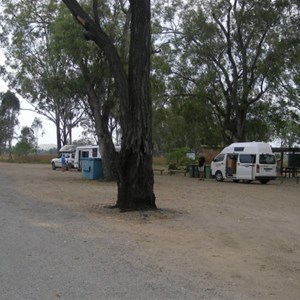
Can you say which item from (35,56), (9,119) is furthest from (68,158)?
(9,119)

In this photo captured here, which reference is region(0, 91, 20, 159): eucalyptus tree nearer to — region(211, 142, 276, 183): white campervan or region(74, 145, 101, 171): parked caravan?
region(74, 145, 101, 171): parked caravan

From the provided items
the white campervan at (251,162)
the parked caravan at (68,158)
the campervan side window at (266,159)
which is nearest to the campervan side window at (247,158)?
the white campervan at (251,162)

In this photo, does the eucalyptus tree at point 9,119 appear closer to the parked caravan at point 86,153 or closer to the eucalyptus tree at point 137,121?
the parked caravan at point 86,153

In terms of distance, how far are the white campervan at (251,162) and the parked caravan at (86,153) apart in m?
15.3

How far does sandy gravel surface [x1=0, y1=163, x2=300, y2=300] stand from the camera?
6.69m

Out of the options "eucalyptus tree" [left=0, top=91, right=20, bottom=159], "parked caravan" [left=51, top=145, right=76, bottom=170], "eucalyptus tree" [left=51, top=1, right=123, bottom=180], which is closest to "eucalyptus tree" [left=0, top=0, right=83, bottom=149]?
"eucalyptus tree" [left=51, top=1, right=123, bottom=180]

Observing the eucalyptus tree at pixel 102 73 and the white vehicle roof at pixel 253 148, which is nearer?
the eucalyptus tree at pixel 102 73

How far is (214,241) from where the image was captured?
973 centimetres

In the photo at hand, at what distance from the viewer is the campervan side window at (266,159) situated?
27669 mm

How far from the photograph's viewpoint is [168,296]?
5969 mm

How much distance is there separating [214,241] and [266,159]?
18.8 meters

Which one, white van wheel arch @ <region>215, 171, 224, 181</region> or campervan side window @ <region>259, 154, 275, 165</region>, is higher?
campervan side window @ <region>259, 154, 275, 165</region>

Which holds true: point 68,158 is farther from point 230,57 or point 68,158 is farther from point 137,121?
point 137,121

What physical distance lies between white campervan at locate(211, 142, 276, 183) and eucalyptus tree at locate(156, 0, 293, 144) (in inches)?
250
